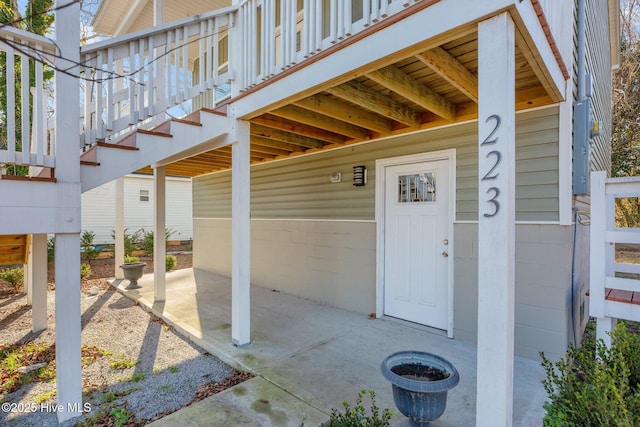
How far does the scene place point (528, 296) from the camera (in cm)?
314

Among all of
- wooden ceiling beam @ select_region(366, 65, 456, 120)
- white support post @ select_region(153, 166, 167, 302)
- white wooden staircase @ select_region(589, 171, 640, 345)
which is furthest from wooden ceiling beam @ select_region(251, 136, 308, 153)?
white wooden staircase @ select_region(589, 171, 640, 345)

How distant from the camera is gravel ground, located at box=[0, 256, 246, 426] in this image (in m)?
2.51

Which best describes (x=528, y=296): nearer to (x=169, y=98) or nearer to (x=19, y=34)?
(x=169, y=98)

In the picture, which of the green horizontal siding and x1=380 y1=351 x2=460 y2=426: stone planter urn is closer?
x1=380 y1=351 x2=460 y2=426: stone planter urn

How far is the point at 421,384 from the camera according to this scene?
1838 mm

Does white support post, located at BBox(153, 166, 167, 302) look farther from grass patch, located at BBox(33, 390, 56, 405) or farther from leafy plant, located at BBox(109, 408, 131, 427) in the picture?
leafy plant, located at BBox(109, 408, 131, 427)

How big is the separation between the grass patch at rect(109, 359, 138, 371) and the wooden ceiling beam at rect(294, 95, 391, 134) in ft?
9.88

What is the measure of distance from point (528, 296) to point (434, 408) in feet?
6.13

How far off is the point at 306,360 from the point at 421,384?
1.56 m

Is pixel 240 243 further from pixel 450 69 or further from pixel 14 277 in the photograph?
pixel 14 277

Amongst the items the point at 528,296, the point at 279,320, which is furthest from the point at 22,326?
the point at 528,296

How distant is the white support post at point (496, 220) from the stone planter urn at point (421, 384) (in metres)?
0.20

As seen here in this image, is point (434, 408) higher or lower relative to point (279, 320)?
higher

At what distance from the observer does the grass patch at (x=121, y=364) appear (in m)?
3.14
